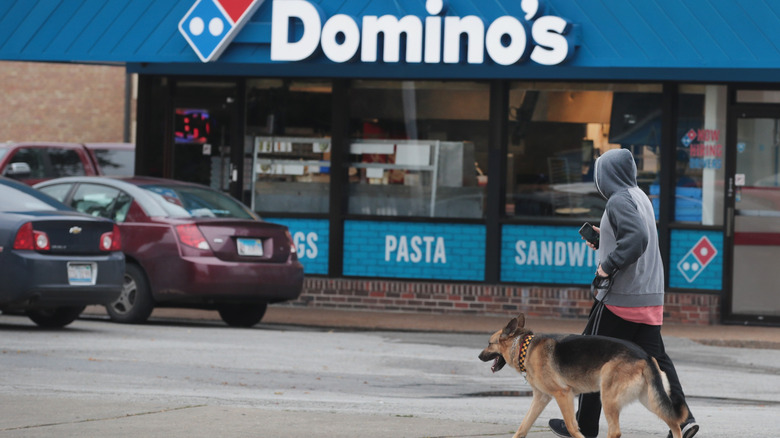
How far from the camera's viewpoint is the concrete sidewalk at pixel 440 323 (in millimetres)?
14273

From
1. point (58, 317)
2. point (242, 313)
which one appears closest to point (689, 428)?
point (58, 317)

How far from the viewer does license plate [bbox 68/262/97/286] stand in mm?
12008

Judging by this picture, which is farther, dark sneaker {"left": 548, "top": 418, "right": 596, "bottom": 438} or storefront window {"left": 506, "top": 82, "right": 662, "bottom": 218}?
storefront window {"left": 506, "top": 82, "right": 662, "bottom": 218}

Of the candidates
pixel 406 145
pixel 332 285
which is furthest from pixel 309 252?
pixel 406 145

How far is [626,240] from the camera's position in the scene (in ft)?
23.4

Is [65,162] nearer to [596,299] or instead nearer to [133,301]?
[133,301]

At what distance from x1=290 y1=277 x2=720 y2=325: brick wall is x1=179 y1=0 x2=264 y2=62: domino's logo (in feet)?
A: 10.3

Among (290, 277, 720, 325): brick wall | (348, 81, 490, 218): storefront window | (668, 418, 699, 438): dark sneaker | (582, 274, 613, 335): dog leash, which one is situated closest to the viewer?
(668, 418, 699, 438): dark sneaker

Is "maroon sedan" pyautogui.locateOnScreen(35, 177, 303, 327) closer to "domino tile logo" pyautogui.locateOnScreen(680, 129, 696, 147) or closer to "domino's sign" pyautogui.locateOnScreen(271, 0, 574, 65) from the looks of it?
"domino's sign" pyautogui.locateOnScreen(271, 0, 574, 65)

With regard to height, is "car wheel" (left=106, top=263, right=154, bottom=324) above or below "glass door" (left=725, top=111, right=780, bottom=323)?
below

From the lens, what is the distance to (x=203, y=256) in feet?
43.4

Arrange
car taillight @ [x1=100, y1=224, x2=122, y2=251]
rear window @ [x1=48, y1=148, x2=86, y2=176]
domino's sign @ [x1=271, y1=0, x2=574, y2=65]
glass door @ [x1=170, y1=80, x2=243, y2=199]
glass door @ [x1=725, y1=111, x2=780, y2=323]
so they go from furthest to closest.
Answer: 1. rear window @ [x1=48, y1=148, x2=86, y2=176]
2. glass door @ [x1=170, y1=80, x2=243, y2=199]
3. glass door @ [x1=725, y1=111, x2=780, y2=323]
4. domino's sign @ [x1=271, y1=0, x2=574, y2=65]
5. car taillight @ [x1=100, y1=224, x2=122, y2=251]

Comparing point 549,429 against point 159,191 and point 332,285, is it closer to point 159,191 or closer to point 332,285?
point 159,191

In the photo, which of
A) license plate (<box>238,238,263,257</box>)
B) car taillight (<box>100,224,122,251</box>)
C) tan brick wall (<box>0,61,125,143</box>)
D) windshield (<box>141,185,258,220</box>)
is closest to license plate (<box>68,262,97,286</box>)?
car taillight (<box>100,224,122,251</box>)
